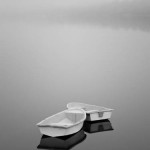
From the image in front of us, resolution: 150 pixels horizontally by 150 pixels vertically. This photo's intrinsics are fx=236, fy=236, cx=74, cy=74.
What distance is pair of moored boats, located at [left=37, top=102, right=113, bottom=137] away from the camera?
10.1 m

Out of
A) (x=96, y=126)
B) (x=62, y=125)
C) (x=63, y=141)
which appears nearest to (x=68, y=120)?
(x=96, y=126)

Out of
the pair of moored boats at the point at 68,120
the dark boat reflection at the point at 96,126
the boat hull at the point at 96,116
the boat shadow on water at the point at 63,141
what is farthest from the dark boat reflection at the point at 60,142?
the boat hull at the point at 96,116

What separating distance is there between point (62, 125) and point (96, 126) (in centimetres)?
347

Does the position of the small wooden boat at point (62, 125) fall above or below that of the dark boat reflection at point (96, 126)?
above

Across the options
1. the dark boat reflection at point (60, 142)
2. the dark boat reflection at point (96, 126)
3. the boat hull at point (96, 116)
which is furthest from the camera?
the boat hull at point (96, 116)

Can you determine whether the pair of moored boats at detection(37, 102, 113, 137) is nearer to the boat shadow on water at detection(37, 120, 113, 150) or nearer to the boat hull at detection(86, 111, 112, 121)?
the boat hull at detection(86, 111, 112, 121)

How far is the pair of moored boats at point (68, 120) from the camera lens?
10078mm

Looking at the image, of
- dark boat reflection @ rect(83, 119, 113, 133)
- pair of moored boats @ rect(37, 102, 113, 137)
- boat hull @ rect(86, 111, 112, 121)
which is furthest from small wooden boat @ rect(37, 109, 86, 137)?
dark boat reflection @ rect(83, 119, 113, 133)

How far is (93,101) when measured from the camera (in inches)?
1058

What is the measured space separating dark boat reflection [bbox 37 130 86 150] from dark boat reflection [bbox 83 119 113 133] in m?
1.50

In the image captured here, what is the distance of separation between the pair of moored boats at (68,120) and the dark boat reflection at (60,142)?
0.32 metres

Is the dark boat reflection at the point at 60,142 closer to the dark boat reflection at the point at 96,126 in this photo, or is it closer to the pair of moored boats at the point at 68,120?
the pair of moored boats at the point at 68,120

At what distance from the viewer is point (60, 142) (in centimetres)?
1021

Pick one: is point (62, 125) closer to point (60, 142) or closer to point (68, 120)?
point (60, 142)
